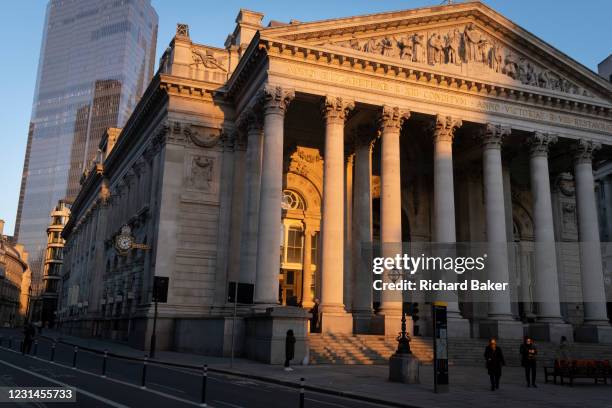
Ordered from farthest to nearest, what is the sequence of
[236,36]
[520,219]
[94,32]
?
[94,32] < [520,219] < [236,36]

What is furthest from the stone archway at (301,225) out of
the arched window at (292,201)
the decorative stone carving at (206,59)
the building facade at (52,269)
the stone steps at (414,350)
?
the building facade at (52,269)

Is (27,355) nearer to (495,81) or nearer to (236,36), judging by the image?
(236,36)

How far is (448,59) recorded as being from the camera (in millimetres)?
33188

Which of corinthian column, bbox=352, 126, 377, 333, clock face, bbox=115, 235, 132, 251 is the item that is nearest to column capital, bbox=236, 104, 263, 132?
corinthian column, bbox=352, 126, 377, 333

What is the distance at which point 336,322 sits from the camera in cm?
2781

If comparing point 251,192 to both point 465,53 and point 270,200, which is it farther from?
point 465,53

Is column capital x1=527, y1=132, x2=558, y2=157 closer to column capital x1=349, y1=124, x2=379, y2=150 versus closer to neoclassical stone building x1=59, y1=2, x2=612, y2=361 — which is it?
neoclassical stone building x1=59, y1=2, x2=612, y2=361

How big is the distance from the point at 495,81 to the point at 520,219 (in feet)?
50.4

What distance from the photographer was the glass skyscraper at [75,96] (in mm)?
165875

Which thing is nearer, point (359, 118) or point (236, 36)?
point (359, 118)

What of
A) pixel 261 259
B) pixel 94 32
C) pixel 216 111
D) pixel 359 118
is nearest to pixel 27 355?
pixel 261 259

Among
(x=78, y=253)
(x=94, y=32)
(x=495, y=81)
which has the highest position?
(x=94, y=32)

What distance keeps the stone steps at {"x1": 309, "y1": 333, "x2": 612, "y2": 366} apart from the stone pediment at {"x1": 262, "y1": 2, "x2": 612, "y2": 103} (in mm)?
14925

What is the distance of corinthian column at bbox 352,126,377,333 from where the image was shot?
3309 centimetres
